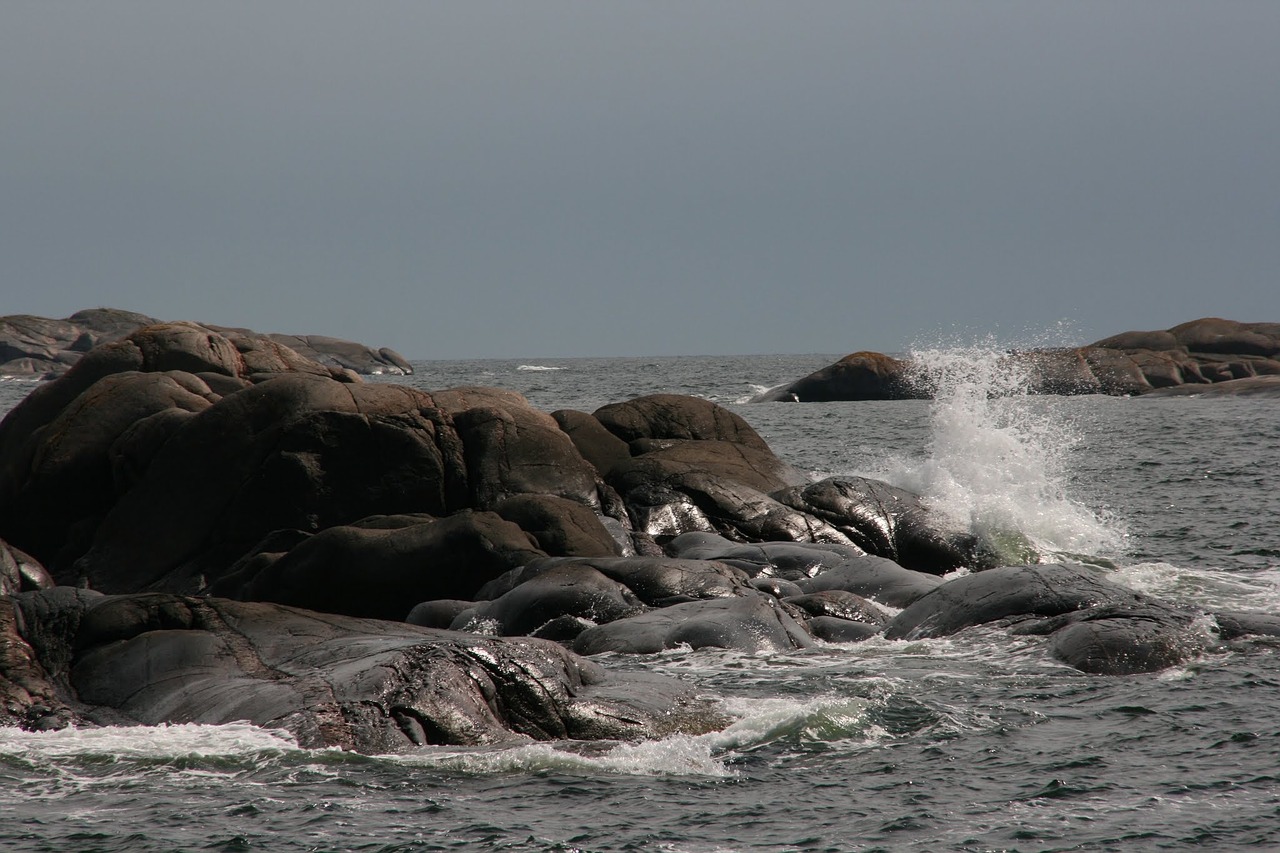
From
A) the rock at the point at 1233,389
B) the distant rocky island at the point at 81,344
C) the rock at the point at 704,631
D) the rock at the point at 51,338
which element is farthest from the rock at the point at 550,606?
the rock at the point at 51,338

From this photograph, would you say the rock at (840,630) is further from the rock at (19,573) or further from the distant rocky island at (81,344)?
the distant rocky island at (81,344)

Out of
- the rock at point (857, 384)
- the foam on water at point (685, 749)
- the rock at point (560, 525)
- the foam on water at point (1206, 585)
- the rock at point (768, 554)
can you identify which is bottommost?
the foam on water at point (685, 749)

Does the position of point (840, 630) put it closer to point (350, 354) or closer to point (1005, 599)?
point (1005, 599)

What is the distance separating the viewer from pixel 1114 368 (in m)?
67.2

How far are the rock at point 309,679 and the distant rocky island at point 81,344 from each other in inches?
3560

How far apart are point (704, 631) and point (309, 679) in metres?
4.92

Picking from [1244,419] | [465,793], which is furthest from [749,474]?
[1244,419]

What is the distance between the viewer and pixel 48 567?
2019 centimetres

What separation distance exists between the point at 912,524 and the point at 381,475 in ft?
28.6

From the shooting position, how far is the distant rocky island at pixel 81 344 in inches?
4090

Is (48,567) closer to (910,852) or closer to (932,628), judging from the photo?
(932,628)

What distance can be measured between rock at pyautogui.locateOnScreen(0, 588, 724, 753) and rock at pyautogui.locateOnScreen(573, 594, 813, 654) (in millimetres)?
2218

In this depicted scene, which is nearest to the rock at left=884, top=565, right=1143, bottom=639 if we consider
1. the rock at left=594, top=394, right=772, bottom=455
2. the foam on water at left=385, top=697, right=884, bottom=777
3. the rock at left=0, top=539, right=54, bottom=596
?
the foam on water at left=385, top=697, right=884, bottom=777

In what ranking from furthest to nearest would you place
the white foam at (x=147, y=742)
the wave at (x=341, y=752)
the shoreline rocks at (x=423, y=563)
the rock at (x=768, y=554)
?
the rock at (x=768, y=554) < the shoreline rocks at (x=423, y=563) < the white foam at (x=147, y=742) < the wave at (x=341, y=752)
